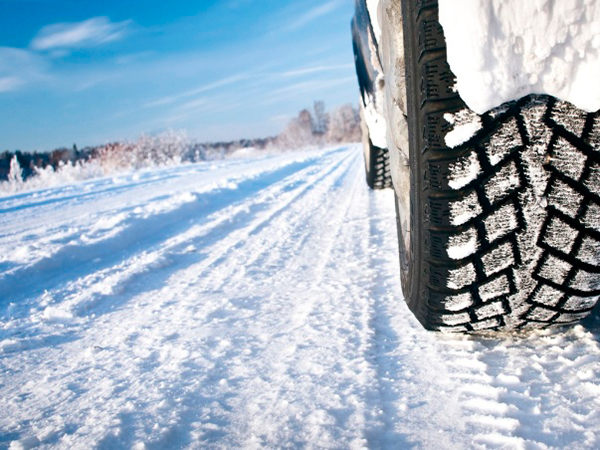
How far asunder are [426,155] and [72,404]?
119 cm

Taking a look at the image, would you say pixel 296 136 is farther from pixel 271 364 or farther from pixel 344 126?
pixel 271 364

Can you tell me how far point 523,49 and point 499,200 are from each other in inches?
12.7

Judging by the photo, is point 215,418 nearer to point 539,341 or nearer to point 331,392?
point 331,392

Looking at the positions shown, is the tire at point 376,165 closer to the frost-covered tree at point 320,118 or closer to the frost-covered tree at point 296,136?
the frost-covered tree at point 296,136

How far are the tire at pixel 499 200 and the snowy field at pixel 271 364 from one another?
7.5 inches

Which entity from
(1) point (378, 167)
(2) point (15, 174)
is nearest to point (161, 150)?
(2) point (15, 174)

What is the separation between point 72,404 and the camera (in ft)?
3.70

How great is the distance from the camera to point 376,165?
406 centimetres

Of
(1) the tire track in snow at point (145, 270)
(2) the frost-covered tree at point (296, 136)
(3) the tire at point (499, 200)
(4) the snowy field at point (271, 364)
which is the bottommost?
(4) the snowy field at point (271, 364)

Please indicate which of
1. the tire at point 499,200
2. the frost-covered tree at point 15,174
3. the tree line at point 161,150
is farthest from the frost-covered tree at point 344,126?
the tire at point 499,200

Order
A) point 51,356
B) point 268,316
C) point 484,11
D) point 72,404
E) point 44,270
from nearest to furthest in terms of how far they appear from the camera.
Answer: point 484,11, point 72,404, point 51,356, point 268,316, point 44,270

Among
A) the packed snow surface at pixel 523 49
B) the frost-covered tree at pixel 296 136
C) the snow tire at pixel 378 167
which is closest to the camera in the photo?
the packed snow surface at pixel 523 49

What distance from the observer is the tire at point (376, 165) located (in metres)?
3.89

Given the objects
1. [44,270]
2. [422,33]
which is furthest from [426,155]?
[44,270]
